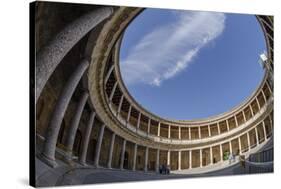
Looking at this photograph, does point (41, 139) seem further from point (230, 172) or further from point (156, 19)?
point (230, 172)

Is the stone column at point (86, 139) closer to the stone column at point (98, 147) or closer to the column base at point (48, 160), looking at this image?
the stone column at point (98, 147)

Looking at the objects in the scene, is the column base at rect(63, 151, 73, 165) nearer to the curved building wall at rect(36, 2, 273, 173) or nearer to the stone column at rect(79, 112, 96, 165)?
the curved building wall at rect(36, 2, 273, 173)

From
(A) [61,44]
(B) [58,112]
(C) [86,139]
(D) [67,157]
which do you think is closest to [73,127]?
(C) [86,139]

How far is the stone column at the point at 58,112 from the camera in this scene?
37.0 feet

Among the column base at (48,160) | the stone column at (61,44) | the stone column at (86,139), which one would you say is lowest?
the column base at (48,160)

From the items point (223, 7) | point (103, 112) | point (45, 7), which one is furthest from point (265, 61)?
point (45, 7)

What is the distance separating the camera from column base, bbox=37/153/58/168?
11.1 meters

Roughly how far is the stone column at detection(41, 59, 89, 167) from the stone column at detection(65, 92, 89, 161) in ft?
1.72

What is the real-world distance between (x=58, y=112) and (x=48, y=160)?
5.26 ft

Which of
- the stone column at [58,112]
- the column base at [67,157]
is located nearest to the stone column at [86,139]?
the column base at [67,157]

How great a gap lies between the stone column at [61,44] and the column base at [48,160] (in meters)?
0.03

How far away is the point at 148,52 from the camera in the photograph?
13.2 metres

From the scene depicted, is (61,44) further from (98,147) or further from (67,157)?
(98,147)

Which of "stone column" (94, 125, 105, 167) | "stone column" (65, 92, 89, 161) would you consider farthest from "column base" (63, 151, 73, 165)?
"stone column" (94, 125, 105, 167)
